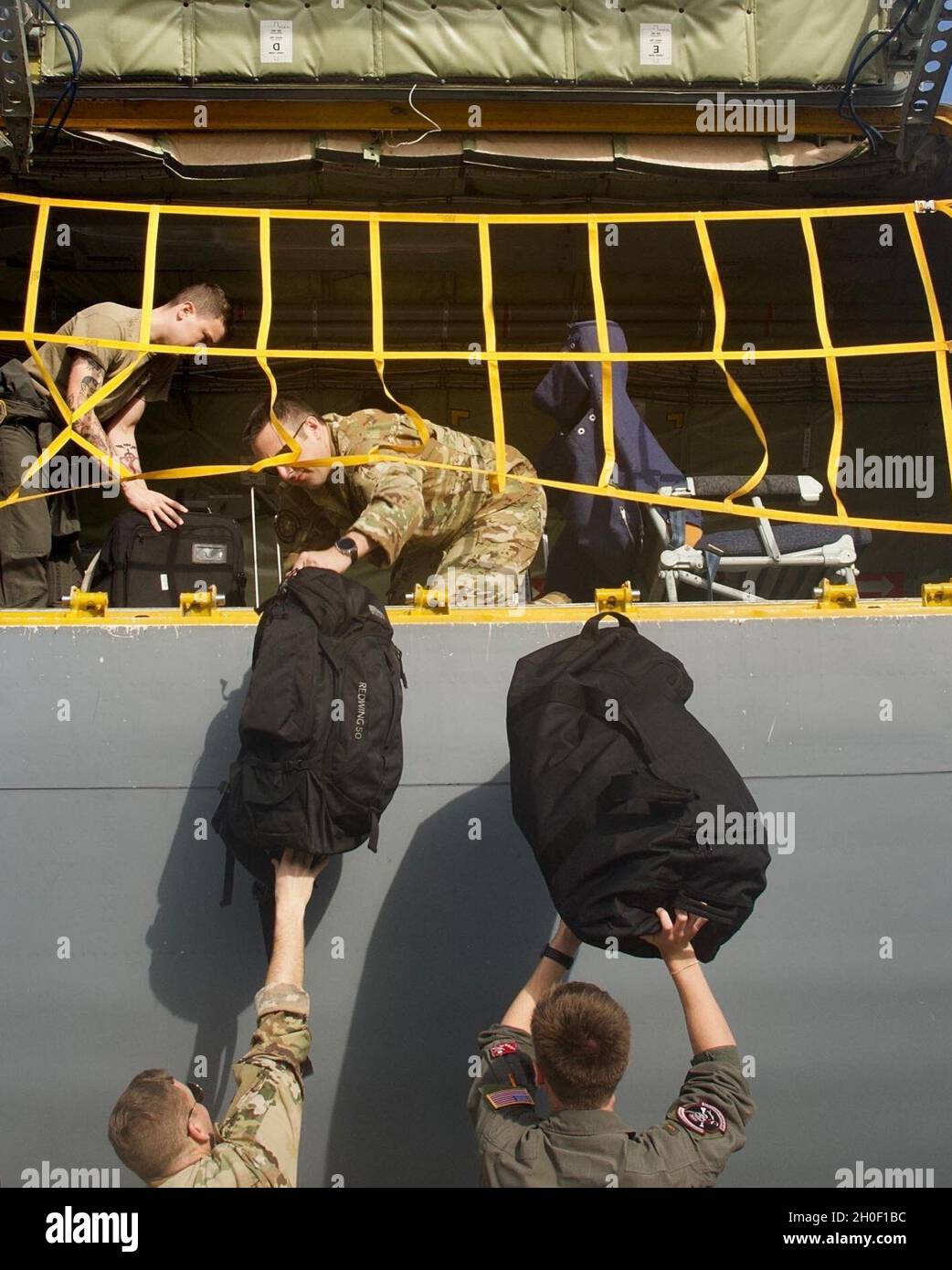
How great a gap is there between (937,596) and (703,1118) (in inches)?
87.4

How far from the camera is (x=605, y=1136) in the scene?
292 cm

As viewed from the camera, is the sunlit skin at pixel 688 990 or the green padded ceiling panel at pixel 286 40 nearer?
the sunlit skin at pixel 688 990

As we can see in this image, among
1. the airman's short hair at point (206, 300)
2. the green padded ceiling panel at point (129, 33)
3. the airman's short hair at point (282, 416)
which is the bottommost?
the airman's short hair at point (282, 416)

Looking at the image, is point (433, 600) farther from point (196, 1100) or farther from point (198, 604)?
point (196, 1100)

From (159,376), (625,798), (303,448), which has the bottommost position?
(625,798)

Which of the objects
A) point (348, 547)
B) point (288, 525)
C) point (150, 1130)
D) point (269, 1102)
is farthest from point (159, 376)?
point (150, 1130)

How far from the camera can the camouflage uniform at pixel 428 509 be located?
15.8 feet

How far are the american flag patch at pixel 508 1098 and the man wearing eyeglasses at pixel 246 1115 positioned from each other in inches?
20.6

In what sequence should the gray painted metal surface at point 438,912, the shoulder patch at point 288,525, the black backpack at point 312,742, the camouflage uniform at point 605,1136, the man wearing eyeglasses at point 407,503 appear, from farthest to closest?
1. the shoulder patch at point 288,525
2. the man wearing eyeglasses at point 407,503
3. the gray painted metal surface at point 438,912
4. the black backpack at point 312,742
5. the camouflage uniform at point 605,1136


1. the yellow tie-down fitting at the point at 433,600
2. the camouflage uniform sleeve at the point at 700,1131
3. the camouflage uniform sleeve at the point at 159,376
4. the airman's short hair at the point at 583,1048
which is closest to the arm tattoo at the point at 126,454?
the camouflage uniform sleeve at the point at 159,376

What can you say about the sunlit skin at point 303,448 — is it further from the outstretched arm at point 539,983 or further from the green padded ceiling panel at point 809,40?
the green padded ceiling panel at point 809,40

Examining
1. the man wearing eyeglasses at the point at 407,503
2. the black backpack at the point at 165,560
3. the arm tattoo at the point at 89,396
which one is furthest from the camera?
the arm tattoo at the point at 89,396
